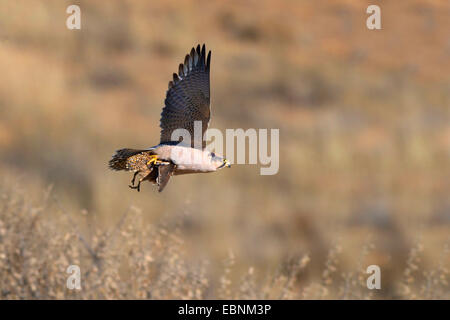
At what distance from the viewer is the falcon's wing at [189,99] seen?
5.74ft

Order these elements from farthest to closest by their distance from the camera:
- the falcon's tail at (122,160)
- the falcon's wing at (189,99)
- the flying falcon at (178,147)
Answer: the falcon's wing at (189,99) → the falcon's tail at (122,160) → the flying falcon at (178,147)

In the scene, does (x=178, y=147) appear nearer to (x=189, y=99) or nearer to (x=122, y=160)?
(x=122, y=160)

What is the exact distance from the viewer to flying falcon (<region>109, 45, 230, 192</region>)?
1.45 meters

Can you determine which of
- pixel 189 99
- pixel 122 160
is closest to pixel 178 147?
pixel 122 160

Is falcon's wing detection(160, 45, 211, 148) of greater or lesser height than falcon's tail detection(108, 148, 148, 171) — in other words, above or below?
above

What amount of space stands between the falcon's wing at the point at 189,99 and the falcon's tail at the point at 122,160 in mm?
91

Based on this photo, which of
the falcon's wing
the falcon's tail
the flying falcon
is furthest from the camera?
the falcon's wing

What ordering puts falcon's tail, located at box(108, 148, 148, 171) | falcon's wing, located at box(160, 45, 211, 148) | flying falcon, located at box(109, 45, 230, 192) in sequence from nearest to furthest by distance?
flying falcon, located at box(109, 45, 230, 192)
falcon's tail, located at box(108, 148, 148, 171)
falcon's wing, located at box(160, 45, 211, 148)

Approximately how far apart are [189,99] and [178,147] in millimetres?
502

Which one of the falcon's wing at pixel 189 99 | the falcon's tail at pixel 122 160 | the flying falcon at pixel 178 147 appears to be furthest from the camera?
the falcon's wing at pixel 189 99

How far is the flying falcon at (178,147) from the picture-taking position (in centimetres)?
145

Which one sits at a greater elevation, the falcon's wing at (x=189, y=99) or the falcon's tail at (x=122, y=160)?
the falcon's wing at (x=189, y=99)

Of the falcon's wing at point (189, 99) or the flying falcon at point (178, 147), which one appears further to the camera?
the falcon's wing at point (189, 99)

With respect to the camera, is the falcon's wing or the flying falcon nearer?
the flying falcon
